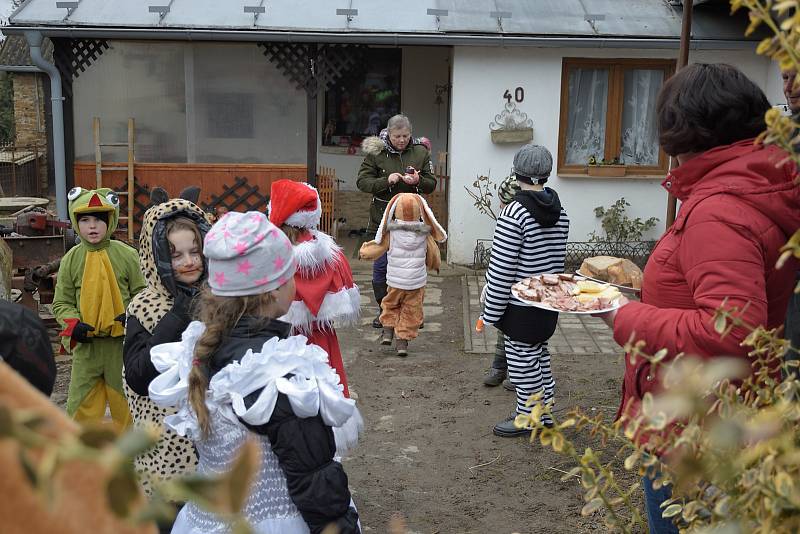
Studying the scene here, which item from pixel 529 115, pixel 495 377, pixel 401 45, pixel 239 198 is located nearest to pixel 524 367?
pixel 495 377

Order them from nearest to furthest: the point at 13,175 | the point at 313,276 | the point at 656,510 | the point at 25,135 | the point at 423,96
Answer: the point at 656,510, the point at 313,276, the point at 423,96, the point at 13,175, the point at 25,135

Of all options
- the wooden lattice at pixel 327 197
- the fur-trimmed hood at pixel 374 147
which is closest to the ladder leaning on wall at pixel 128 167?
the wooden lattice at pixel 327 197

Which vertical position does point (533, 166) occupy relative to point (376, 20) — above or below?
below

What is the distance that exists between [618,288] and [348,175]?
40.0ft

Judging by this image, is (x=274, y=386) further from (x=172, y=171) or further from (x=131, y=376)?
(x=172, y=171)

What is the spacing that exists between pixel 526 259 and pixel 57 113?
811 centimetres

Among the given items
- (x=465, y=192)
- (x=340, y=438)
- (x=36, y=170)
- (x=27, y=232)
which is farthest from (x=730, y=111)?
(x=36, y=170)

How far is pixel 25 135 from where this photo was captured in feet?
72.9

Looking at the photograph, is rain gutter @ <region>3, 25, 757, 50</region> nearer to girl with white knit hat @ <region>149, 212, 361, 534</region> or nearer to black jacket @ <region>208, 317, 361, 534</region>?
girl with white knit hat @ <region>149, 212, 361, 534</region>

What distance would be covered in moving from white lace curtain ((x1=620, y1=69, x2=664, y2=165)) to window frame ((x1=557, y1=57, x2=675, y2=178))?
0.08 m

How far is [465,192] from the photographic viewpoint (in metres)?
11.0

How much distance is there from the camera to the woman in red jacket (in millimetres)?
2102

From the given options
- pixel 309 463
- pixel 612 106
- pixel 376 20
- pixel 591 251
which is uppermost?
pixel 376 20

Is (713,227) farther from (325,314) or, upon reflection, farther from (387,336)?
(387,336)
